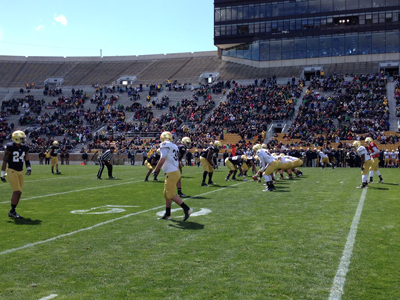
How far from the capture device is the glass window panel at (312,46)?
166 feet

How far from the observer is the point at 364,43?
48875 mm

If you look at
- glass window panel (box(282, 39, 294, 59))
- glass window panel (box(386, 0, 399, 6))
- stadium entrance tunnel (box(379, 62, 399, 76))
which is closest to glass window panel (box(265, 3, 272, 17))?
glass window panel (box(282, 39, 294, 59))

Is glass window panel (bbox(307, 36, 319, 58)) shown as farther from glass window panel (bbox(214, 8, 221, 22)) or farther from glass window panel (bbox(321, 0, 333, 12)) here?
glass window panel (bbox(214, 8, 221, 22))

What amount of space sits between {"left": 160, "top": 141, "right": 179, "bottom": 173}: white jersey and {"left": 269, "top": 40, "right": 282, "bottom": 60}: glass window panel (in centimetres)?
4690

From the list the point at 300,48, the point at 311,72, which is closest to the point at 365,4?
the point at 300,48

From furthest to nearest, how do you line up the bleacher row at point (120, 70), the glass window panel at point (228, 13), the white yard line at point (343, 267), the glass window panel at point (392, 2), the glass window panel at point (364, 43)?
the bleacher row at point (120, 70) < the glass window panel at point (228, 13) < the glass window panel at point (364, 43) < the glass window panel at point (392, 2) < the white yard line at point (343, 267)

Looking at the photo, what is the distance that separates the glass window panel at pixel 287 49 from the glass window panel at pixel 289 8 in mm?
3246

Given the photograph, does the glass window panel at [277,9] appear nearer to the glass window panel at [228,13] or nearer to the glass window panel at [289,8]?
the glass window panel at [289,8]

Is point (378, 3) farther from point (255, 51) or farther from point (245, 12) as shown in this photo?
point (245, 12)

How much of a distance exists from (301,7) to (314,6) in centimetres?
150

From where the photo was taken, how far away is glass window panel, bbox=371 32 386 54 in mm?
48000

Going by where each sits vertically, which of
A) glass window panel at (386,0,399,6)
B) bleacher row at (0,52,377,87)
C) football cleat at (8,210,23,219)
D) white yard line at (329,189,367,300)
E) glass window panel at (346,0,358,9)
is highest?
glass window panel at (346,0,358,9)

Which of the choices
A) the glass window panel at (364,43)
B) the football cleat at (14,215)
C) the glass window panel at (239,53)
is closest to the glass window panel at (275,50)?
the glass window panel at (239,53)

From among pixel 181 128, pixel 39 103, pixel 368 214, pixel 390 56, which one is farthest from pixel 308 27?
pixel 368 214
